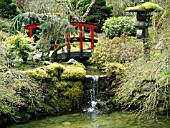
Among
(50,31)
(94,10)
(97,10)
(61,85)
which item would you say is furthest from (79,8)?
(61,85)

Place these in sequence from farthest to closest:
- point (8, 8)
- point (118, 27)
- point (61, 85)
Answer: point (8, 8), point (118, 27), point (61, 85)

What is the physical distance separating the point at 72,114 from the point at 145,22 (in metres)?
3.14

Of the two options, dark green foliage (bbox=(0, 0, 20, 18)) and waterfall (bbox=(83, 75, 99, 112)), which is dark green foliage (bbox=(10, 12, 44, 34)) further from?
dark green foliage (bbox=(0, 0, 20, 18))

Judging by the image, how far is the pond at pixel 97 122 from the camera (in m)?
8.72

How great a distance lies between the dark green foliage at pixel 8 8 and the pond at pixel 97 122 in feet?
28.1

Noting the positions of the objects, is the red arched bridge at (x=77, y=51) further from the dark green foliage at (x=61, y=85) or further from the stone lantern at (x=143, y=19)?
the stone lantern at (x=143, y=19)

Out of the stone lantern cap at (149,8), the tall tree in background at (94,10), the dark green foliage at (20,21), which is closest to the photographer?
the stone lantern cap at (149,8)

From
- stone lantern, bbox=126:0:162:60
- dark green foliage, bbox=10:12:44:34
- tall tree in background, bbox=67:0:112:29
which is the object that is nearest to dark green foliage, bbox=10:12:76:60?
dark green foliage, bbox=10:12:44:34

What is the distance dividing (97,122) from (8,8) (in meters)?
9.45

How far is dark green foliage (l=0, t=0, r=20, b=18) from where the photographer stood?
54.5 feet

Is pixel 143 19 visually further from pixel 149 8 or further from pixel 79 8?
pixel 79 8

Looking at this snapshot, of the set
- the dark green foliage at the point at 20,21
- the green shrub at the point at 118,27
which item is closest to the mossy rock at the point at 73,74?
the dark green foliage at the point at 20,21

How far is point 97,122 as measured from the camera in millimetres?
9016

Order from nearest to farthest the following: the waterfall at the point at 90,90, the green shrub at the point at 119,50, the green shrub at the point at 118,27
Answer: the waterfall at the point at 90,90 → the green shrub at the point at 119,50 → the green shrub at the point at 118,27
